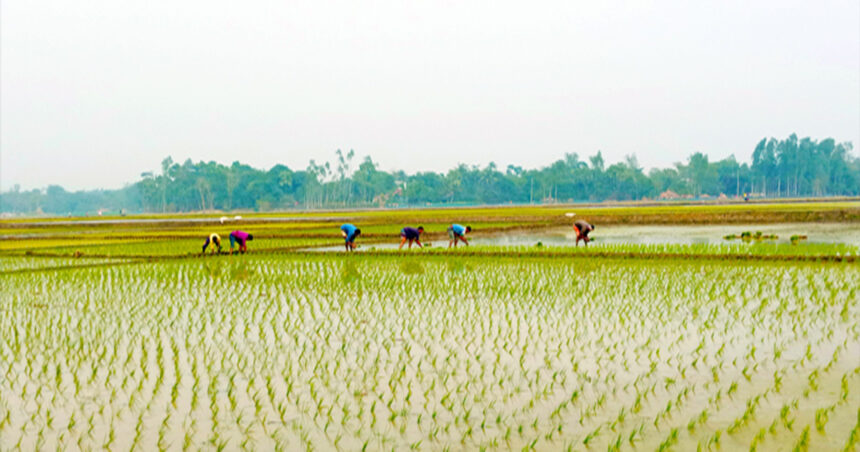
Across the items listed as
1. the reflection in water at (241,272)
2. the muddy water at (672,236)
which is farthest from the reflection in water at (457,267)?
the muddy water at (672,236)

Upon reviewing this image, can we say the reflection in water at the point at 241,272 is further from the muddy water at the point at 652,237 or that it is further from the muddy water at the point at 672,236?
the muddy water at the point at 672,236

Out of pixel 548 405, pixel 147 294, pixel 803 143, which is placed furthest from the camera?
pixel 803 143

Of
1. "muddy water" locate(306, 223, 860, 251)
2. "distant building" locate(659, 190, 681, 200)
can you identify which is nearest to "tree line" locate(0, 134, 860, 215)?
"distant building" locate(659, 190, 681, 200)

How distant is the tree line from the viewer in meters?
86.0

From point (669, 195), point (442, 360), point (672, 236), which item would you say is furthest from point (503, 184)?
point (442, 360)

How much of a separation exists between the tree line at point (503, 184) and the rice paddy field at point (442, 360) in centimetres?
7620

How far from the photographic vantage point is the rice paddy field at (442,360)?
3801 mm

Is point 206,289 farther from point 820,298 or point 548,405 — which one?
point 820,298

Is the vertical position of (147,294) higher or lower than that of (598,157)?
lower

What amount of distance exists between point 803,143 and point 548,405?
9516cm

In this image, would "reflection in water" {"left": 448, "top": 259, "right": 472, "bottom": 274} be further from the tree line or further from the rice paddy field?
the tree line

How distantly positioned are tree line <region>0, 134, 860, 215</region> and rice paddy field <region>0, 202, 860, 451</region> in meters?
76.2

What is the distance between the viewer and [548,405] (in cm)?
417

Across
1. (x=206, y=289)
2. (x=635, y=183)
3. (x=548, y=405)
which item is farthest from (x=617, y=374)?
(x=635, y=183)
